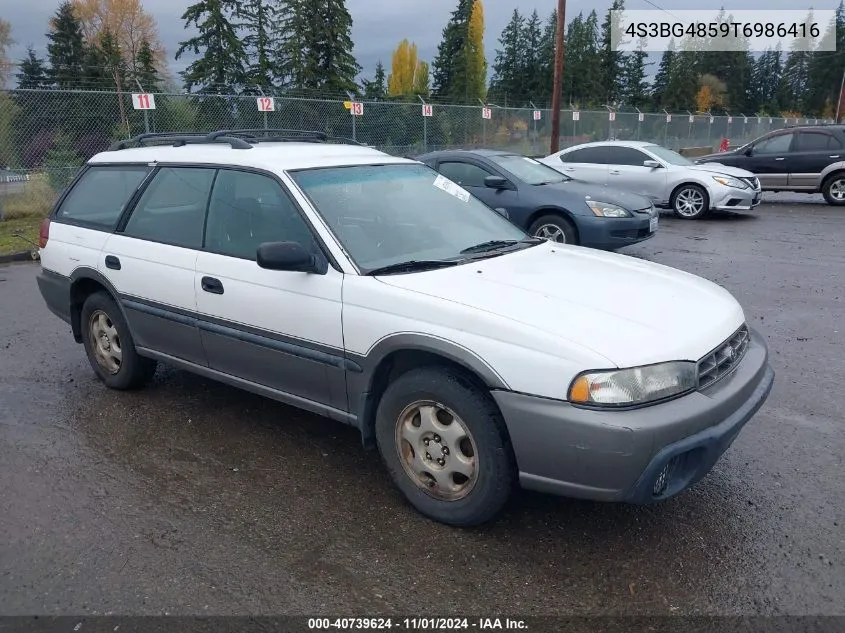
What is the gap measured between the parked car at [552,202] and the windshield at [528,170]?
2 centimetres

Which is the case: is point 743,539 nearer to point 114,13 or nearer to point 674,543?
point 674,543

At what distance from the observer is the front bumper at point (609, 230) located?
874cm

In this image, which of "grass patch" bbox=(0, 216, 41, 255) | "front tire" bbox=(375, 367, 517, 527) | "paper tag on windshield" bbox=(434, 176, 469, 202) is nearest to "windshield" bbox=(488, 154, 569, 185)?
"paper tag on windshield" bbox=(434, 176, 469, 202)

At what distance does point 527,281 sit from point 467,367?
64 centimetres

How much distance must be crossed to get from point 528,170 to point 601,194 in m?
1.14

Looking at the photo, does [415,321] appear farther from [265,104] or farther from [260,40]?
[260,40]

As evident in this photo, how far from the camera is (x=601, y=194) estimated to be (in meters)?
9.30

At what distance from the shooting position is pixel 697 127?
35094mm

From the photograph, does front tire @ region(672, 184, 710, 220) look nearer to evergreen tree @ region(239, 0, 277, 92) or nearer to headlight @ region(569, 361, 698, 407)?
headlight @ region(569, 361, 698, 407)

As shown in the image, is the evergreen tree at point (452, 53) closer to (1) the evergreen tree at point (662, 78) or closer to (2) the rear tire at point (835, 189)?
(1) the evergreen tree at point (662, 78)

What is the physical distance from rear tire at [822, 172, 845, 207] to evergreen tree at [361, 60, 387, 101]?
2853 cm

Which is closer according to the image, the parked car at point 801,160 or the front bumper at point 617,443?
the front bumper at point 617,443

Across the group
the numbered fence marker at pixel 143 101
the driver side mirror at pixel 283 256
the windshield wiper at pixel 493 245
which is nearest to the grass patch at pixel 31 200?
the numbered fence marker at pixel 143 101

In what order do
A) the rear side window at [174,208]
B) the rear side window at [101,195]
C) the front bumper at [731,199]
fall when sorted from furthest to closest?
1. the front bumper at [731,199]
2. the rear side window at [101,195]
3. the rear side window at [174,208]
